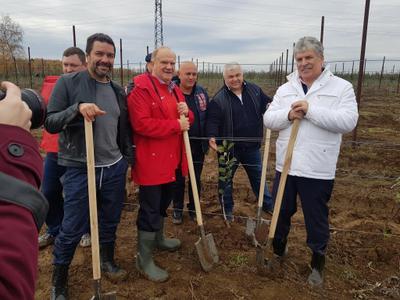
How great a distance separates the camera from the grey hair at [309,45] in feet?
8.77

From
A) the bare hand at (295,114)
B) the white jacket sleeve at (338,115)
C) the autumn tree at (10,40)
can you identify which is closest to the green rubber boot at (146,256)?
the bare hand at (295,114)

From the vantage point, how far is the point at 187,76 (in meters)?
3.94

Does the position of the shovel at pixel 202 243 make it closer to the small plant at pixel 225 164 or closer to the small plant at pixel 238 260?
the small plant at pixel 238 260

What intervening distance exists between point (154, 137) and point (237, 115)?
137cm

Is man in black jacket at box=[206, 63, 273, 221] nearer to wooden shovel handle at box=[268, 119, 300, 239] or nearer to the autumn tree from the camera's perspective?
wooden shovel handle at box=[268, 119, 300, 239]

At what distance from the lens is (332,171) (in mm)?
2771

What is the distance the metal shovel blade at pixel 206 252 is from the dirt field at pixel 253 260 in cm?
8

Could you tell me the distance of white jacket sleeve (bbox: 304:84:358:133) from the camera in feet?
8.52

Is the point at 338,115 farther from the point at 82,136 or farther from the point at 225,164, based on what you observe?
the point at 82,136

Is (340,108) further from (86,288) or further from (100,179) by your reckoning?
(86,288)

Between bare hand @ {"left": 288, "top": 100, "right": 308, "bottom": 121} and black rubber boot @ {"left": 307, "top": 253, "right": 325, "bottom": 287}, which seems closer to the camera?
bare hand @ {"left": 288, "top": 100, "right": 308, "bottom": 121}

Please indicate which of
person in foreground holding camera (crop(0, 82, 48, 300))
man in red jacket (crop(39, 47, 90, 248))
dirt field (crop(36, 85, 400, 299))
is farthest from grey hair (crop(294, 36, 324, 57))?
person in foreground holding camera (crop(0, 82, 48, 300))

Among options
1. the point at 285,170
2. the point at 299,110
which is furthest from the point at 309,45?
the point at 285,170

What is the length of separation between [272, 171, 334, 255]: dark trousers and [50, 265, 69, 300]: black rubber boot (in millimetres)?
1896
